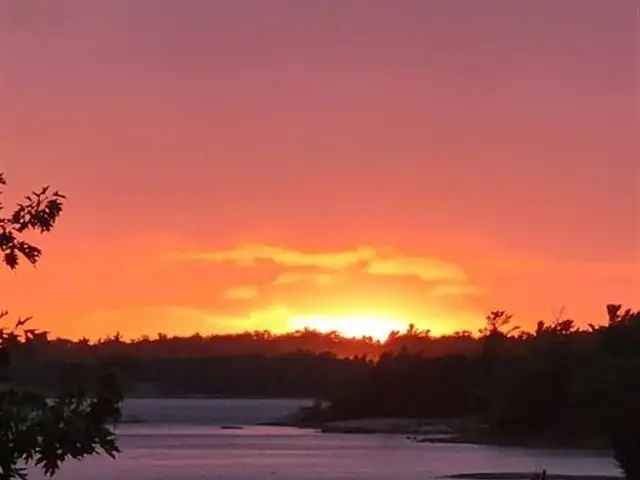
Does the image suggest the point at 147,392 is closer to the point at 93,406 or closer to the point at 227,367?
the point at 227,367

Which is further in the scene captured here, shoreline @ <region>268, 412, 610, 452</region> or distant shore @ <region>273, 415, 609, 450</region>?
distant shore @ <region>273, 415, 609, 450</region>

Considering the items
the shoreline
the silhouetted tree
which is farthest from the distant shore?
the silhouetted tree

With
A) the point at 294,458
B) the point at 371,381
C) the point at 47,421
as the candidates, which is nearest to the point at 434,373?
the point at 371,381

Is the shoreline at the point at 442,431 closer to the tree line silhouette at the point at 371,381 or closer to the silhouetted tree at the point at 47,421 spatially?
the tree line silhouette at the point at 371,381

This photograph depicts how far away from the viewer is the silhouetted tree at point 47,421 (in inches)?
387

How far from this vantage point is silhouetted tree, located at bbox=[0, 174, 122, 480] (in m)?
9.84

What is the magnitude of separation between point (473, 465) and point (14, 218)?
189ft

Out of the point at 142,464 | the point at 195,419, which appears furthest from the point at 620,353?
the point at 195,419

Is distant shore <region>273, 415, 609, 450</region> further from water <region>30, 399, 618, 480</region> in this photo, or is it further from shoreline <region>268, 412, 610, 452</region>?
water <region>30, 399, 618, 480</region>

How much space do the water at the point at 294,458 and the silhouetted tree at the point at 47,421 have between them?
4142cm

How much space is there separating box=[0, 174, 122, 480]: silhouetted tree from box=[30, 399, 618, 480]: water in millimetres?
41423

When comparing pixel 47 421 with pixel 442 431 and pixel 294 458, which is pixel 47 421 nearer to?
pixel 294 458

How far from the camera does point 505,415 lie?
92250 millimetres

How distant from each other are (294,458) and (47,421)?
2437 inches
